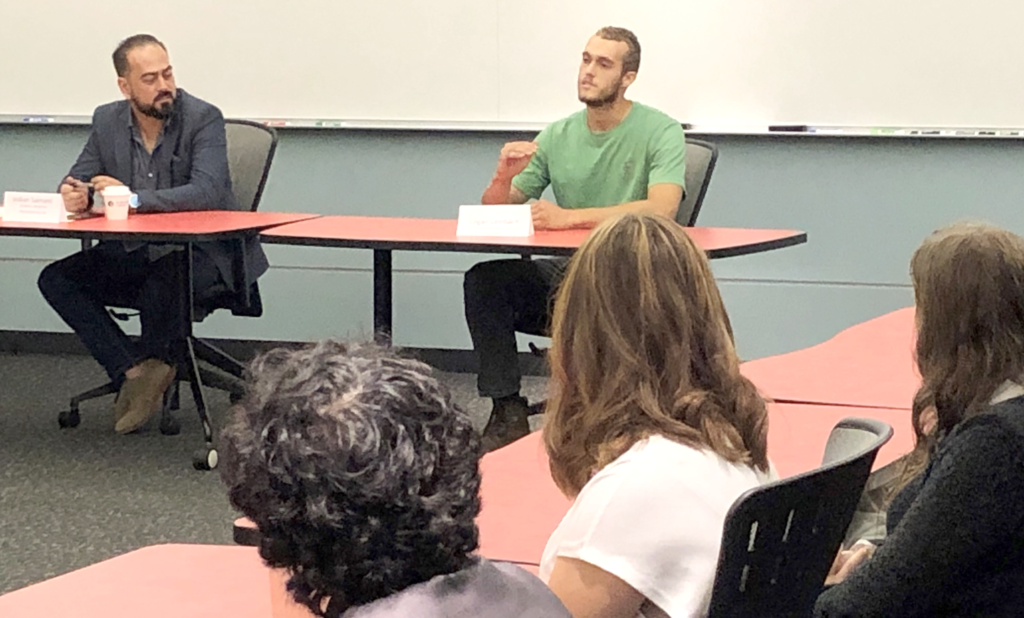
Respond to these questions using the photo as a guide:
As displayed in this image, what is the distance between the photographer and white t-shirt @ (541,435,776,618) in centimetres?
119

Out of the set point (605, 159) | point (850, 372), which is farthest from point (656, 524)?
point (605, 159)

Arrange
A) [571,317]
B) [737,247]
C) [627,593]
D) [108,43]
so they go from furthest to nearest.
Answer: [108,43] < [737,247] < [571,317] < [627,593]

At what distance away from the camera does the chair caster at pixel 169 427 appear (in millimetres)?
4086

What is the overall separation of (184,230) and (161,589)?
229 centimetres

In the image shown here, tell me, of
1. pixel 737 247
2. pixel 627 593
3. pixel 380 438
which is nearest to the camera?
pixel 380 438

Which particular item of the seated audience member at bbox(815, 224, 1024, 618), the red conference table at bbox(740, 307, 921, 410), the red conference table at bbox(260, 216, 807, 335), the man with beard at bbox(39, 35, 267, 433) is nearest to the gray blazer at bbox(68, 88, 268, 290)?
the man with beard at bbox(39, 35, 267, 433)

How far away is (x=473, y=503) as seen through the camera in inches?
35.8

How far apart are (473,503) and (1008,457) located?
65cm

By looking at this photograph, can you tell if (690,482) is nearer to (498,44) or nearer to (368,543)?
(368,543)

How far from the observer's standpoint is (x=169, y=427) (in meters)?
4.09

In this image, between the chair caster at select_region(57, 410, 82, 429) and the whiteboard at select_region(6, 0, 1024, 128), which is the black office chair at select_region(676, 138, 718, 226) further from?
the chair caster at select_region(57, 410, 82, 429)

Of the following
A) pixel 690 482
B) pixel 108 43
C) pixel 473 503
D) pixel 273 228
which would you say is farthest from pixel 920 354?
pixel 108 43

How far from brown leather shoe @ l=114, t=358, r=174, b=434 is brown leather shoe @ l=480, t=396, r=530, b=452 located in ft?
3.53

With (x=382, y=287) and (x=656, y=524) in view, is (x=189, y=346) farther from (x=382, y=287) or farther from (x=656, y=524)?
(x=656, y=524)
